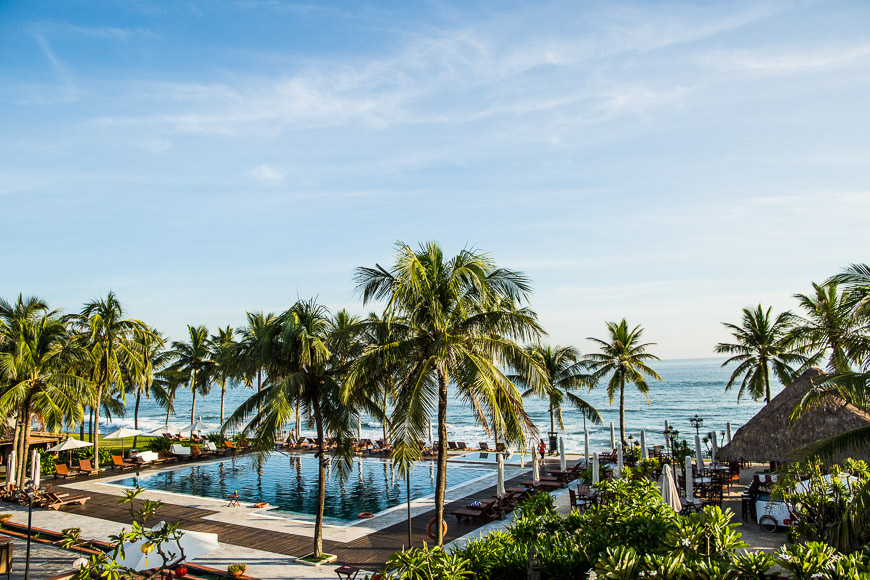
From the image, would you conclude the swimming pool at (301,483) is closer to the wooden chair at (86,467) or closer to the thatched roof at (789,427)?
the wooden chair at (86,467)

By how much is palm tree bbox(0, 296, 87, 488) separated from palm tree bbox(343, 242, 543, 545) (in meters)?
14.0

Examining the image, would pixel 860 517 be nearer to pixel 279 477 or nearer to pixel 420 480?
pixel 420 480

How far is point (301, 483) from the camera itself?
2573cm

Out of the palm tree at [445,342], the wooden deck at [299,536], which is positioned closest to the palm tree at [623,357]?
the wooden deck at [299,536]

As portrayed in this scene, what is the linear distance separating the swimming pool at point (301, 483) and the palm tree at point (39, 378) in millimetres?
5075

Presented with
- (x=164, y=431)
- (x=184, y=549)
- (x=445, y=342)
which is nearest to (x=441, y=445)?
(x=445, y=342)

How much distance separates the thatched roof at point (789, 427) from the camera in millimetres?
20312

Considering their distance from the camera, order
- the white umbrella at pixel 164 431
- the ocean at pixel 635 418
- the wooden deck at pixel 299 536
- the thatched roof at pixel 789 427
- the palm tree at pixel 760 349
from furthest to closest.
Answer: the ocean at pixel 635 418 → the white umbrella at pixel 164 431 → the palm tree at pixel 760 349 → the thatched roof at pixel 789 427 → the wooden deck at pixel 299 536

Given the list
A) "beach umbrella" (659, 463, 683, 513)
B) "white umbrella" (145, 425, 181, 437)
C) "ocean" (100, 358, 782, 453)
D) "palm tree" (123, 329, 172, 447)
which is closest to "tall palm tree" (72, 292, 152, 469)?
"palm tree" (123, 329, 172, 447)

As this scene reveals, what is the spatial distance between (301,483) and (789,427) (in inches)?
767

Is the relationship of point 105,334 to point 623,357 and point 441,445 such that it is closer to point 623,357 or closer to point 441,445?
point 441,445

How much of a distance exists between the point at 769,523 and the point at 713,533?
34.3 ft

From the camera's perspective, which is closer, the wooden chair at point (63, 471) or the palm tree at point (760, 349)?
the wooden chair at point (63, 471)

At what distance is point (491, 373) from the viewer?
1307cm
